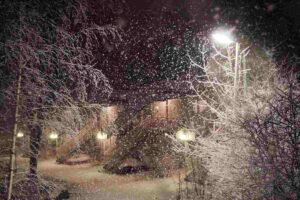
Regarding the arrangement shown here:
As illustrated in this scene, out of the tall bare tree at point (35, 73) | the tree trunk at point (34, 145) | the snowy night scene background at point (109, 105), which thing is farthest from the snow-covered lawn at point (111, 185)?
the tall bare tree at point (35, 73)

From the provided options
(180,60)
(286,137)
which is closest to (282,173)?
(286,137)

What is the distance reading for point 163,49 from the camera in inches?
1175

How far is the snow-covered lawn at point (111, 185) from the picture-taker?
18656 mm

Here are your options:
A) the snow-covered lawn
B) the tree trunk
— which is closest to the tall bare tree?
the tree trunk

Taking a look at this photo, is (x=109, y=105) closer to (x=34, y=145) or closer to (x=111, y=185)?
(x=34, y=145)

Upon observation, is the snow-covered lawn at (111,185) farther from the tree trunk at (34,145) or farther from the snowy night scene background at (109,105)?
the tree trunk at (34,145)

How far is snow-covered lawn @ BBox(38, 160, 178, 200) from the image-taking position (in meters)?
18.7

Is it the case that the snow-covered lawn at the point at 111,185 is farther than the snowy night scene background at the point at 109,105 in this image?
Yes

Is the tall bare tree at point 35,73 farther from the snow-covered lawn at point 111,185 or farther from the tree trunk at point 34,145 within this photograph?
the snow-covered lawn at point 111,185

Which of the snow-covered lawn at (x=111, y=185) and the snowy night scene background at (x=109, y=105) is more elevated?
the snowy night scene background at (x=109, y=105)

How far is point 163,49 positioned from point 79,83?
67.1ft

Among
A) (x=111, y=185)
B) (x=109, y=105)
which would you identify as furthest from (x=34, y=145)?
(x=111, y=185)

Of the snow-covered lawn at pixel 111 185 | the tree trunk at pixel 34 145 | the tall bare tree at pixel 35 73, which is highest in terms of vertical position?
the tall bare tree at pixel 35 73

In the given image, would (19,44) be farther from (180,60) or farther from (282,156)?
(180,60)
